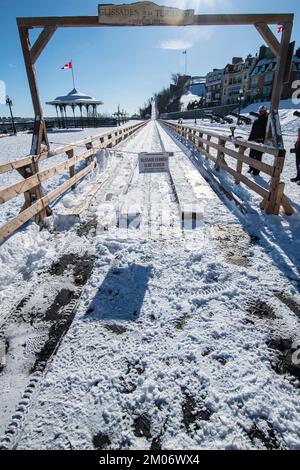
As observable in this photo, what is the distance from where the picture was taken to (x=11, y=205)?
6.20 metres

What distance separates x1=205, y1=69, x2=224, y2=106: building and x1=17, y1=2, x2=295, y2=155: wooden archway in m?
85.8

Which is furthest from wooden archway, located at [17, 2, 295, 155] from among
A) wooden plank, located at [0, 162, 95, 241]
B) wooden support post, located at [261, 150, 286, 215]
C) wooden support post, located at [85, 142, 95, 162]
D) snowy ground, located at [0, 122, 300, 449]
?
wooden support post, located at [85, 142, 95, 162]

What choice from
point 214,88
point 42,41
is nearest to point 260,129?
point 42,41

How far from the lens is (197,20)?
185 inches

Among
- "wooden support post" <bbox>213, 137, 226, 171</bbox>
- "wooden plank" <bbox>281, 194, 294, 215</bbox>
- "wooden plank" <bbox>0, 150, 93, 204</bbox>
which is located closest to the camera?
"wooden plank" <bbox>0, 150, 93, 204</bbox>

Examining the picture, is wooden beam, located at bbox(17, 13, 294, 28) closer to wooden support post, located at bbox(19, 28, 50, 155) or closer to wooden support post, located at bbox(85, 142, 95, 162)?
wooden support post, located at bbox(19, 28, 50, 155)

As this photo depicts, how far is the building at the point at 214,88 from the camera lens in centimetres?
8094

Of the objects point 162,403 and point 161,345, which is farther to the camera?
point 161,345

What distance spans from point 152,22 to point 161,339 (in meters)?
5.15

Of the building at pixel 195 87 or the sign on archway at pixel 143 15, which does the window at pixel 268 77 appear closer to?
the building at pixel 195 87

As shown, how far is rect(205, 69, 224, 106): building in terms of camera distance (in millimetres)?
80938
